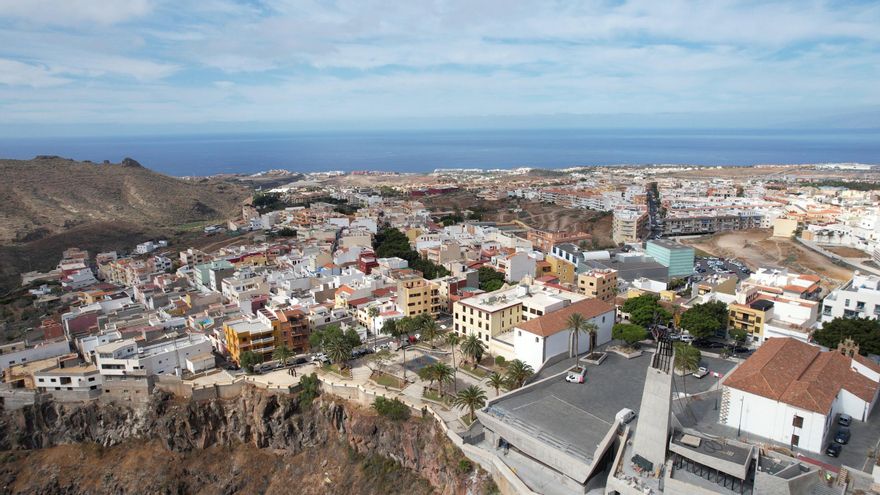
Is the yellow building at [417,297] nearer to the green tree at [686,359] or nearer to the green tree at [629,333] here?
the green tree at [629,333]

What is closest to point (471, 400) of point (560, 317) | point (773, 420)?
point (560, 317)

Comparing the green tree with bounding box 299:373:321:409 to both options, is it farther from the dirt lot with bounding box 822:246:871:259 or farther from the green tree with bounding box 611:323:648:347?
the dirt lot with bounding box 822:246:871:259

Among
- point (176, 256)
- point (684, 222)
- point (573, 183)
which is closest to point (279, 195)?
point (176, 256)

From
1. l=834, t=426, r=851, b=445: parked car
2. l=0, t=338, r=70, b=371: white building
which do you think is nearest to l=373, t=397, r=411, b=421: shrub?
l=834, t=426, r=851, b=445: parked car

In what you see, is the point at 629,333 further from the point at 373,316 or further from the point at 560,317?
the point at 373,316

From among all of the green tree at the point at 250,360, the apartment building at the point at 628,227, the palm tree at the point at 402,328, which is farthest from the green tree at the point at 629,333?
the apartment building at the point at 628,227
